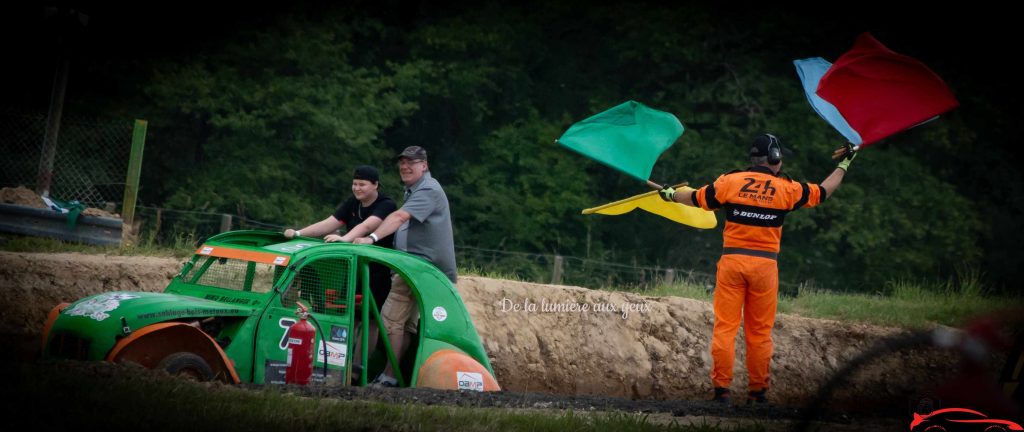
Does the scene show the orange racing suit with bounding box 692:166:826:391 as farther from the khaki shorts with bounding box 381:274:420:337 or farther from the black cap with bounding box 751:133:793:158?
the khaki shorts with bounding box 381:274:420:337

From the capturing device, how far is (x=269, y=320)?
8.48m

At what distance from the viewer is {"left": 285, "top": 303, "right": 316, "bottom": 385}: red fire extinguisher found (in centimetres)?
853

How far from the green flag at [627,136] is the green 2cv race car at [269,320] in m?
2.32

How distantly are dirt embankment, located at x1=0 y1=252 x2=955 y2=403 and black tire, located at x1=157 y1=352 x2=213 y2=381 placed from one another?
7.19 metres

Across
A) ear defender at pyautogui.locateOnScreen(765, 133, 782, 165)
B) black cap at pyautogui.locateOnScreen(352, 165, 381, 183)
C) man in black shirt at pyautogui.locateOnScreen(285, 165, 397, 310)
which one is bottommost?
man in black shirt at pyautogui.locateOnScreen(285, 165, 397, 310)

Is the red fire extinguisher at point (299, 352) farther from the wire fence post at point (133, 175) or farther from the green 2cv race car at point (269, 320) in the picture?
the wire fence post at point (133, 175)

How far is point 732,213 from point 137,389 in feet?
17.7

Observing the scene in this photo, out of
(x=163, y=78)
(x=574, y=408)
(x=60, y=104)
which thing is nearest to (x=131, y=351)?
(x=574, y=408)

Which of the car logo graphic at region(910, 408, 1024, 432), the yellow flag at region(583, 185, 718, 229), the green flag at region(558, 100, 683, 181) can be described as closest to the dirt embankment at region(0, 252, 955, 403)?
the yellow flag at region(583, 185, 718, 229)

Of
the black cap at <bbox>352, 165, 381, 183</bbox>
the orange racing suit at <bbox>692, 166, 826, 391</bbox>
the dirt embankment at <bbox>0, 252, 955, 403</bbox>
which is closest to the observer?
the orange racing suit at <bbox>692, 166, 826, 391</bbox>

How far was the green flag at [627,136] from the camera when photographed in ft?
36.1

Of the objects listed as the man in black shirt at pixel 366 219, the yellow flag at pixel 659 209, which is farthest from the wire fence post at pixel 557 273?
the man in black shirt at pixel 366 219

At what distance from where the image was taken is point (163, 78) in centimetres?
2616

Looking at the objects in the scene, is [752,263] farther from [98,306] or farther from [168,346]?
[98,306]
